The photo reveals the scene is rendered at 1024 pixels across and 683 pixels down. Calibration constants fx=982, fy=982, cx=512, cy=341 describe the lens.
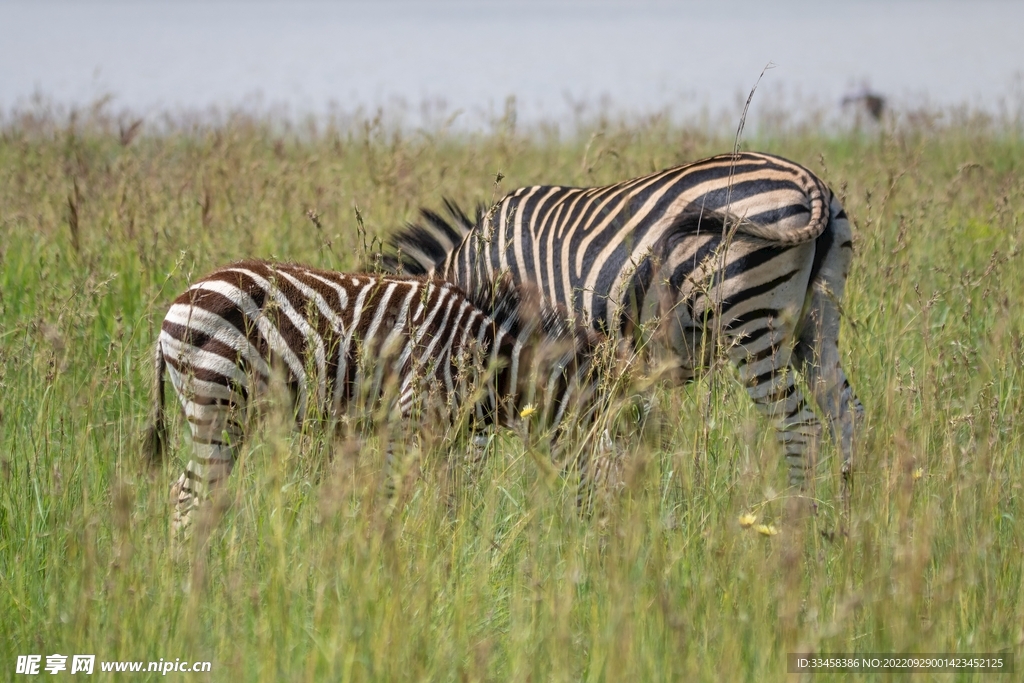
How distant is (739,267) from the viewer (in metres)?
4.15

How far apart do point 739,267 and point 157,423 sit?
2.40 m

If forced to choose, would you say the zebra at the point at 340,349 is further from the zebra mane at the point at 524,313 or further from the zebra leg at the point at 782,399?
the zebra leg at the point at 782,399

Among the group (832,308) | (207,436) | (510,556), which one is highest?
(832,308)

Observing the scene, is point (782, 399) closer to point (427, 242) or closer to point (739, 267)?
point (739, 267)

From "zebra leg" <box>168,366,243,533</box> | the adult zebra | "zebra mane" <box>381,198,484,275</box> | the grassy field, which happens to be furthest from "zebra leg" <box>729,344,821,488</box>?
"zebra leg" <box>168,366,243,533</box>

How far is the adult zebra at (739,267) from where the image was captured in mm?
4094

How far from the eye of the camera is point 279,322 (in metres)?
3.60

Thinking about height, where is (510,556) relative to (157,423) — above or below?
below

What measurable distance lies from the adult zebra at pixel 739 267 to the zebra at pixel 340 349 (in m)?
0.21

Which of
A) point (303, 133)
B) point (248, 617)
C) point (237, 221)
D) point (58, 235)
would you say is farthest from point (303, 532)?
point (303, 133)

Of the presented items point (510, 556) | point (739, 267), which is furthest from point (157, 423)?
point (739, 267)

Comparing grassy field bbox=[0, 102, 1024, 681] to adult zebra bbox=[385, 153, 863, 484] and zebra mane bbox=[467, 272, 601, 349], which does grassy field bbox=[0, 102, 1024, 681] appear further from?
zebra mane bbox=[467, 272, 601, 349]

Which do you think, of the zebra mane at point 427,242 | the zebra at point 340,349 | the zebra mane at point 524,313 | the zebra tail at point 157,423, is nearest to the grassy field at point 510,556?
the zebra tail at point 157,423

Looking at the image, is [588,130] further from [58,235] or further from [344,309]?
[344,309]
